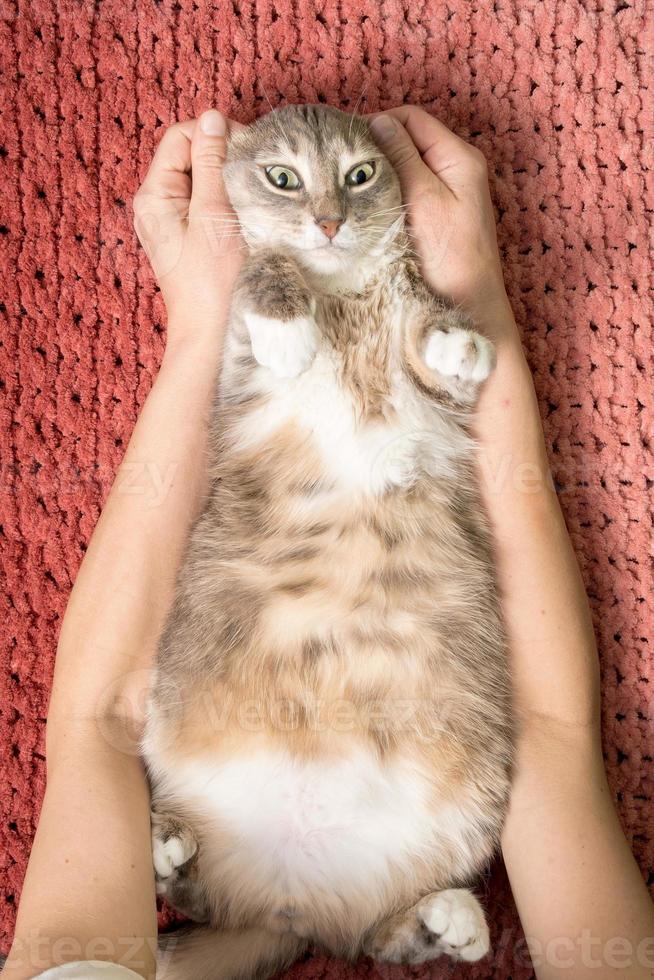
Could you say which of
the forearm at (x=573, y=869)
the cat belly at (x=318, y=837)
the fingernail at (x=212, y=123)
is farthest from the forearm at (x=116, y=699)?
the forearm at (x=573, y=869)

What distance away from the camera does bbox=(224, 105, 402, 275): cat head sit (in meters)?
1.26

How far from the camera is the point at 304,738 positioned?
3.94ft

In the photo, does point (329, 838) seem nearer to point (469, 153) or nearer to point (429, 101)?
point (469, 153)

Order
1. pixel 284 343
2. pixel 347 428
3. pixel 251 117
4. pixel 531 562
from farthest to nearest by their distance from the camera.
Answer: pixel 251 117 → pixel 531 562 → pixel 347 428 → pixel 284 343

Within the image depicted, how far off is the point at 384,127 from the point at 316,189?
24cm

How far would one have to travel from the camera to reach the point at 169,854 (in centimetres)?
120

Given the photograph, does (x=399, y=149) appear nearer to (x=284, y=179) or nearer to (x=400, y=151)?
(x=400, y=151)

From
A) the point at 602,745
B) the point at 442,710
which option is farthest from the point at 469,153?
the point at 602,745

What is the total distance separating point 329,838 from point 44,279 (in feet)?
3.71

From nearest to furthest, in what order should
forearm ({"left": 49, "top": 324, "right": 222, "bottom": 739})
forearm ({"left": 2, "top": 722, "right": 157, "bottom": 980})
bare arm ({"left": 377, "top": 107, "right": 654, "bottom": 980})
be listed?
1. forearm ({"left": 2, "top": 722, "right": 157, "bottom": 980})
2. bare arm ({"left": 377, "top": 107, "right": 654, "bottom": 980})
3. forearm ({"left": 49, "top": 324, "right": 222, "bottom": 739})

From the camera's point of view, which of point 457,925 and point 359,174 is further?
point 359,174

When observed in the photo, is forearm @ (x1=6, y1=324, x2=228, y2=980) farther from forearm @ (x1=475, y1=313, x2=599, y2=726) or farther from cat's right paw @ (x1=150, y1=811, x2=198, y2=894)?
forearm @ (x1=475, y1=313, x2=599, y2=726)

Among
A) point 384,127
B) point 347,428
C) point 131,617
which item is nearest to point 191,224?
point 384,127

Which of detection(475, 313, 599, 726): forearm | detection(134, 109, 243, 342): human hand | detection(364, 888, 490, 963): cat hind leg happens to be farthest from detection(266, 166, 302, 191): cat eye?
detection(364, 888, 490, 963): cat hind leg
